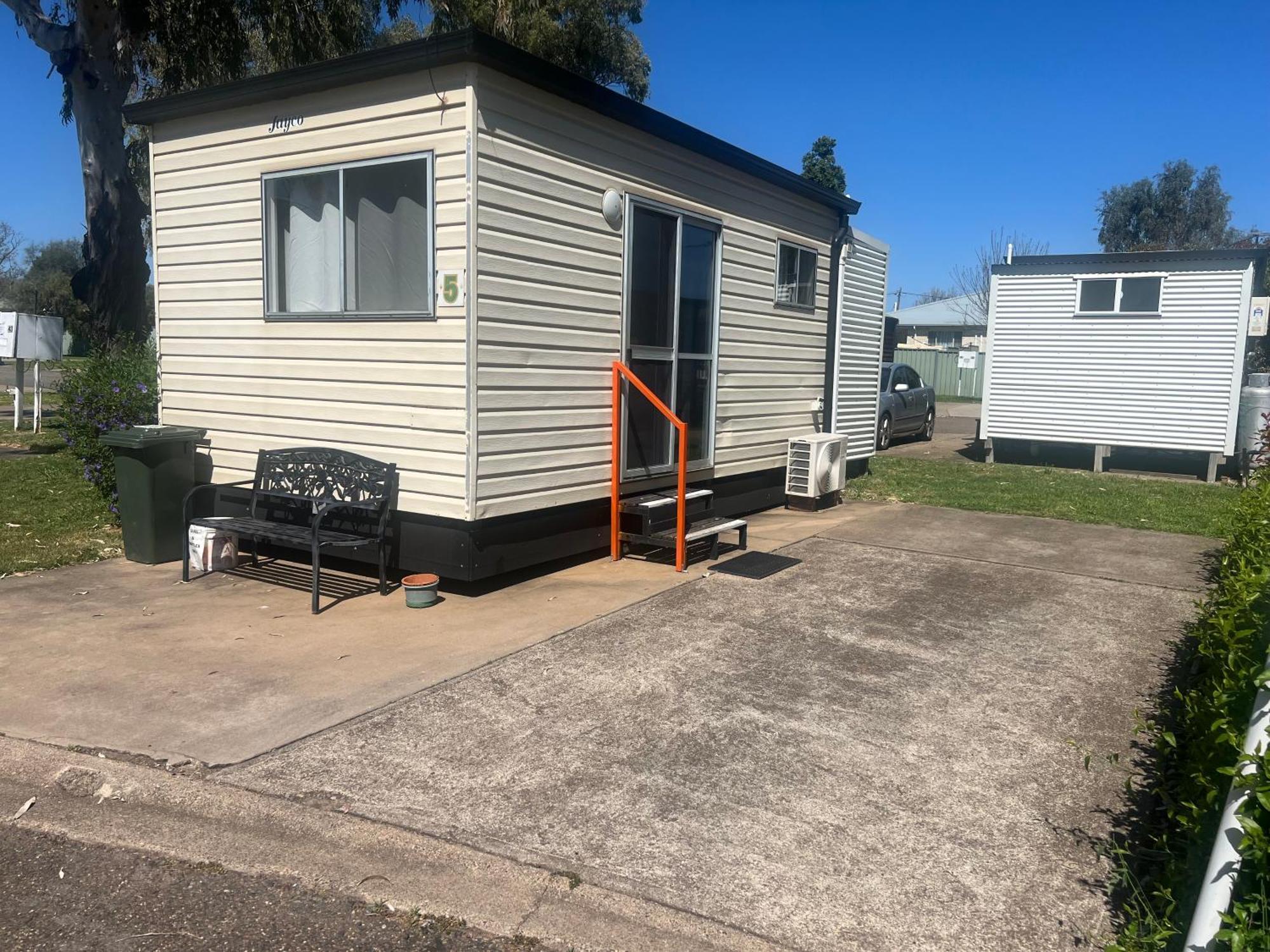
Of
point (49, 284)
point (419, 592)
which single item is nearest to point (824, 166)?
point (419, 592)

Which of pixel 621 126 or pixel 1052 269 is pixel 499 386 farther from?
pixel 1052 269

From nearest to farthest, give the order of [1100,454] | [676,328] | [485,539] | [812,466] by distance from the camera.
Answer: [485,539] → [676,328] → [812,466] → [1100,454]

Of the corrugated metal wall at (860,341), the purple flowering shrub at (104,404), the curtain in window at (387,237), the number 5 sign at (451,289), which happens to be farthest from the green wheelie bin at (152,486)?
the corrugated metal wall at (860,341)

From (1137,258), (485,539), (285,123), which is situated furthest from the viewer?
(1137,258)

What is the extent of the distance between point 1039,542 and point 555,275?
4847mm

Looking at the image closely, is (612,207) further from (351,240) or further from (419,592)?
(419,592)

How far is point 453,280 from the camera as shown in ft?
18.3

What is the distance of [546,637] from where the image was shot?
16.8 feet

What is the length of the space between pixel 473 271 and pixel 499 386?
2.33ft

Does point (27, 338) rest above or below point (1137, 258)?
below

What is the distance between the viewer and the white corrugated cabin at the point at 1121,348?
42.6ft

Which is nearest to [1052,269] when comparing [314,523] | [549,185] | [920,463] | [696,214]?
[920,463]

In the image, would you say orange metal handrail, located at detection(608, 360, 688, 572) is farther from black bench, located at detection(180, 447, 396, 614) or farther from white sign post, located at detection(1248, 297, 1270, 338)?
white sign post, located at detection(1248, 297, 1270, 338)

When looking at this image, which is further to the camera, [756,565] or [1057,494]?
[1057,494]
